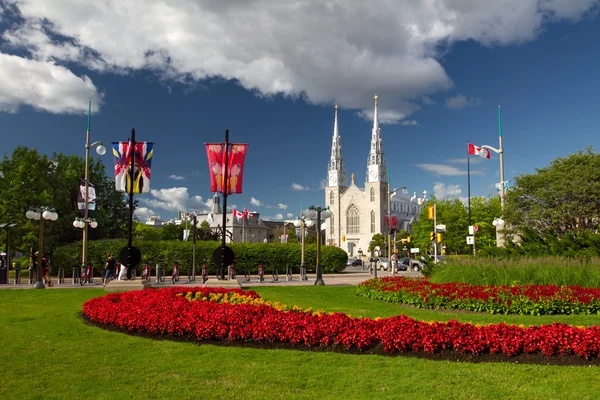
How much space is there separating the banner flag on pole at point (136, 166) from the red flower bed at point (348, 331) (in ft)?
30.7

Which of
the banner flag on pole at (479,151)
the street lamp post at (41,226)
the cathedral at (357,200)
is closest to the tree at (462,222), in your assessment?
the banner flag on pole at (479,151)

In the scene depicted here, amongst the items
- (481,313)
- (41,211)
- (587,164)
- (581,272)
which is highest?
(587,164)

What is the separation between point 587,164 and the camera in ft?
96.1

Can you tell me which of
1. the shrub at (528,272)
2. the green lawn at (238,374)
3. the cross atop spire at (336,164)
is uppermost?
the cross atop spire at (336,164)

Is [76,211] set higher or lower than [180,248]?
higher

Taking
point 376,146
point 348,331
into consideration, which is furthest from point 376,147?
point 348,331

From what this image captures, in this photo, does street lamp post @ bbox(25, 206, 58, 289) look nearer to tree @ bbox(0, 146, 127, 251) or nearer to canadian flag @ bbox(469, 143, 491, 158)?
tree @ bbox(0, 146, 127, 251)

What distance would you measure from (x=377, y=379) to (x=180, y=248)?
2959 centimetres

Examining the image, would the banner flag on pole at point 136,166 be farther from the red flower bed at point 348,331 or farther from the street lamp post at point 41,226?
the red flower bed at point 348,331

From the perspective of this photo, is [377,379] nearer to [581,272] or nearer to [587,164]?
[581,272]

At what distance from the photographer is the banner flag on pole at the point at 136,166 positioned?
19469mm

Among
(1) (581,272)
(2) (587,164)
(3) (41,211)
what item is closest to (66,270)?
(3) (41,211)

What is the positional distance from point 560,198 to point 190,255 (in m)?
23.7

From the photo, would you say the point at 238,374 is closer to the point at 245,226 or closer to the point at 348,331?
the point at 348,331
